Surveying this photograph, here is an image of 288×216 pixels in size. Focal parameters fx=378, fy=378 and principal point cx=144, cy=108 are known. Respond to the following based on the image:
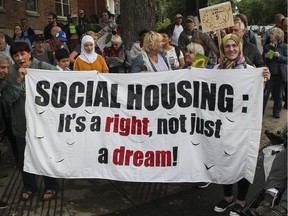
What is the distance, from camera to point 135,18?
22.2 ft

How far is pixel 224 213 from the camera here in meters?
3.84

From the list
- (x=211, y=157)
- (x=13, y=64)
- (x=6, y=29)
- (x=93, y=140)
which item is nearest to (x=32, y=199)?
(x=93, y=140)

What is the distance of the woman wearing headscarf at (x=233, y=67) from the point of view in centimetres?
371

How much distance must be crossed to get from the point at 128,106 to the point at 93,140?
1.65 feet

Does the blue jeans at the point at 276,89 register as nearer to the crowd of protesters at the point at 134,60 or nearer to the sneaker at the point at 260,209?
the crowd of protesters at the point at 134,60

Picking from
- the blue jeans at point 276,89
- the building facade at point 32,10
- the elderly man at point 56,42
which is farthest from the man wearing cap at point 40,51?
the building facade at point 32,10

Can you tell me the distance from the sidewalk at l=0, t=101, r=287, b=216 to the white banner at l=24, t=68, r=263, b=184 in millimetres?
369

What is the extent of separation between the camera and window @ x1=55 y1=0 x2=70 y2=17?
18.5 m

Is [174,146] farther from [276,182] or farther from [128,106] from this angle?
[276,182]

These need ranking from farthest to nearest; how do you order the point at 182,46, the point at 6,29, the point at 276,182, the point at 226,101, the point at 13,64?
the point at 6,29 → the point at 182,46 → the point at 13,64 → the point at 226,101 → the point at 276,182

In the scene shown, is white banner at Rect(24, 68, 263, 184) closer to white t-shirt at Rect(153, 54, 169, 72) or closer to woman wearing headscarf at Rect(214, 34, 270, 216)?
woman wearing headscarf at Rect(214, 34, 270, 216)

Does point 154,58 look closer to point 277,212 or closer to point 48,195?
point 48,195

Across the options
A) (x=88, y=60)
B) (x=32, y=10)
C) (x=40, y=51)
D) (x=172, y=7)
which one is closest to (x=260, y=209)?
(x=88, y=60)

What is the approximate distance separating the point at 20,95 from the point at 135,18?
3.41 m
